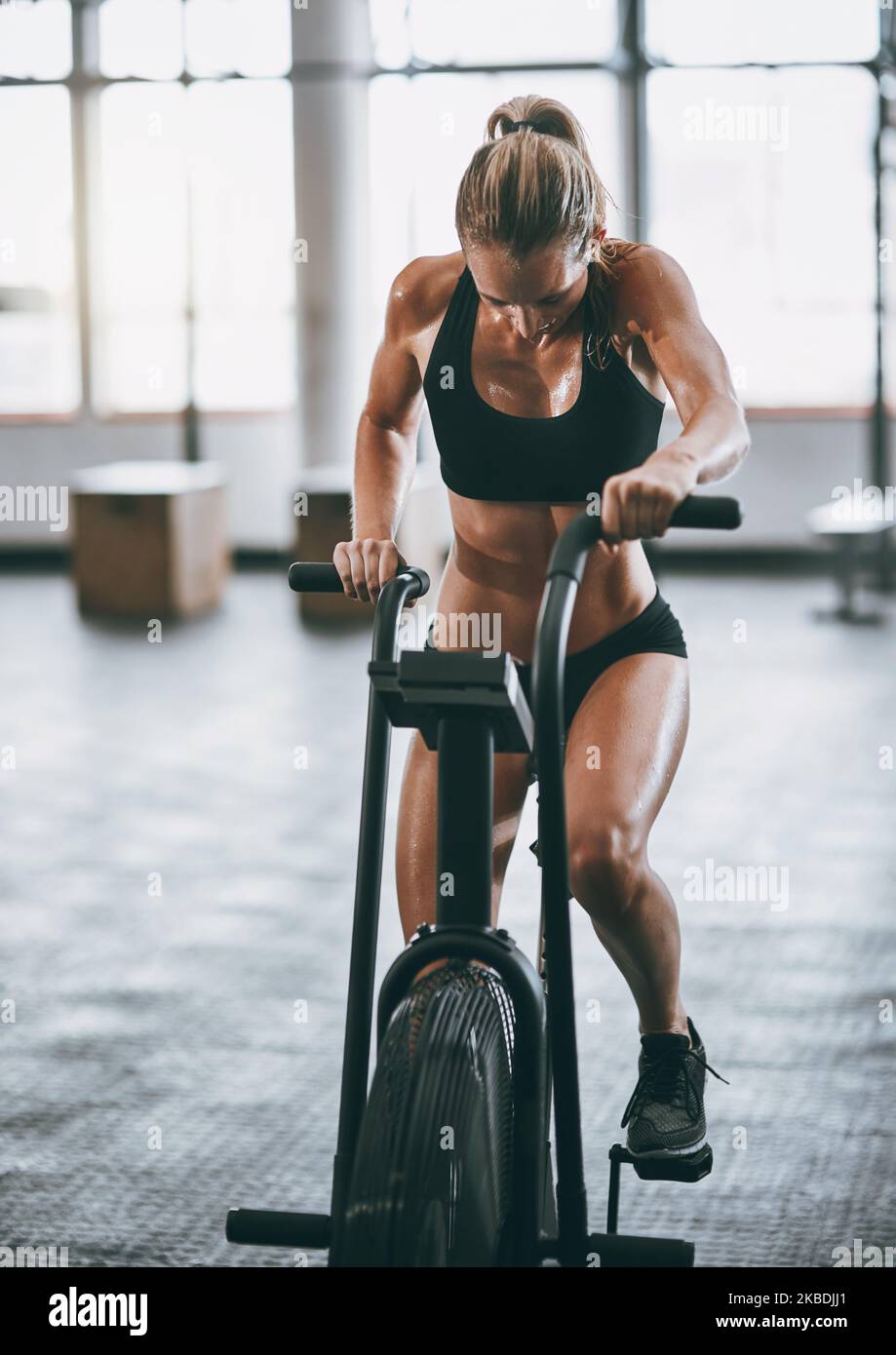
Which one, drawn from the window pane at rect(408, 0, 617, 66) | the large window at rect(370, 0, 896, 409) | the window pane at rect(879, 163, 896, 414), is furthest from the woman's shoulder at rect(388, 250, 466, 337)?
the window pane at rect(408, 0, 617, 66)

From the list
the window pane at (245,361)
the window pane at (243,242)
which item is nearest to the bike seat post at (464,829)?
the window pane at (243,242)

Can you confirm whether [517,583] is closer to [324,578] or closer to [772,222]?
[324,578]

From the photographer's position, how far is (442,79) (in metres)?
10.3

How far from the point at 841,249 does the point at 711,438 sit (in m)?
9.06

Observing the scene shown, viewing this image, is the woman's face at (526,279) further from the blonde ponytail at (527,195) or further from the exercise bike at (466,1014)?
the exercise bike at (466,1014)

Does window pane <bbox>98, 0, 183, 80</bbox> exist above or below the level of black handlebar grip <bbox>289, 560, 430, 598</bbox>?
above

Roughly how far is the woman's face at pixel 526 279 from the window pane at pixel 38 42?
393 inches

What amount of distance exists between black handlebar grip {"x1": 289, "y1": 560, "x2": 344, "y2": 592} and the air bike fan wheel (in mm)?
467

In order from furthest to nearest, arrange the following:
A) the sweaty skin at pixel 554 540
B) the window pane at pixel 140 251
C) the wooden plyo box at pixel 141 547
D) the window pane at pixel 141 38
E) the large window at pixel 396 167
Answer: the window pane at pixel 140 251 → the window pane at pixel 141 38 → the large window at pixel 396 167 → the wooden plyo box at pixel 141 547 → the sweaty skin at pixel 554 540

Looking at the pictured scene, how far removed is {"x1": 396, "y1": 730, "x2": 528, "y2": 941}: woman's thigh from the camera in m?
1.95

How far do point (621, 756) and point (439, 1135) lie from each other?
1.63ft

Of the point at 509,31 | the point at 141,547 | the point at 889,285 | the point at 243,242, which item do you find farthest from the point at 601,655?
the point at 243,242

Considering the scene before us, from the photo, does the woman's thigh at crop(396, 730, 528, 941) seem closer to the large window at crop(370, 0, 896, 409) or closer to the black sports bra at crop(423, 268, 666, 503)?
the black sports bra at crop(423, 268, 666, 503)

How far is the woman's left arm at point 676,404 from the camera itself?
5.10ft
